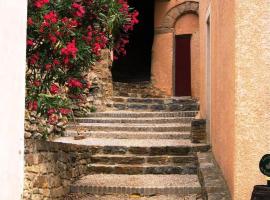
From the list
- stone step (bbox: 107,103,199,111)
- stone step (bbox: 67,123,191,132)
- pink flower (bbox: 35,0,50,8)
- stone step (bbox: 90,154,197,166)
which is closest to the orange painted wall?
stone step (bbox: 107,103,199,111)

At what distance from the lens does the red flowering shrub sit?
557cm

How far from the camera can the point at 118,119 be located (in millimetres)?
11844

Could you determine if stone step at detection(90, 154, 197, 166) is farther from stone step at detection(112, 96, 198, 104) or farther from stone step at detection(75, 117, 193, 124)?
stone step at detection(112, 96, 198, 104)

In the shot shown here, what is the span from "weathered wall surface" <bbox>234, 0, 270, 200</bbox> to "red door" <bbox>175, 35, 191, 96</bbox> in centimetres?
1144

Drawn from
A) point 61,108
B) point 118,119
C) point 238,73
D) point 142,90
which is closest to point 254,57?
point 238,73

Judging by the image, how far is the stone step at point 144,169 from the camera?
8.07m

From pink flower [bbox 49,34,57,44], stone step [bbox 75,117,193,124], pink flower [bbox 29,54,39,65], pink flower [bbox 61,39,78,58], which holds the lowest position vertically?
stone step [bbox 75,117,193,124]

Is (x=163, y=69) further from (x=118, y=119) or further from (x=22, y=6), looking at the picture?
(x=22, y=6)

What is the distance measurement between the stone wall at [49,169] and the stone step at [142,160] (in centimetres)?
69

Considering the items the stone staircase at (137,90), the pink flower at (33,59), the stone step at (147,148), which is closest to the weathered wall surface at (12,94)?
the pink flower at (33,59)

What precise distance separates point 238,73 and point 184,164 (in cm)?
382

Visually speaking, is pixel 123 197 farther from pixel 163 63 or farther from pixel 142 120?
pixel 163 63

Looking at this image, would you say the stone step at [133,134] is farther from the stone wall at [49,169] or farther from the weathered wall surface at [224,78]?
the weathered wall surface at [224,78]

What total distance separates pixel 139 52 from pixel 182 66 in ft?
11.7
